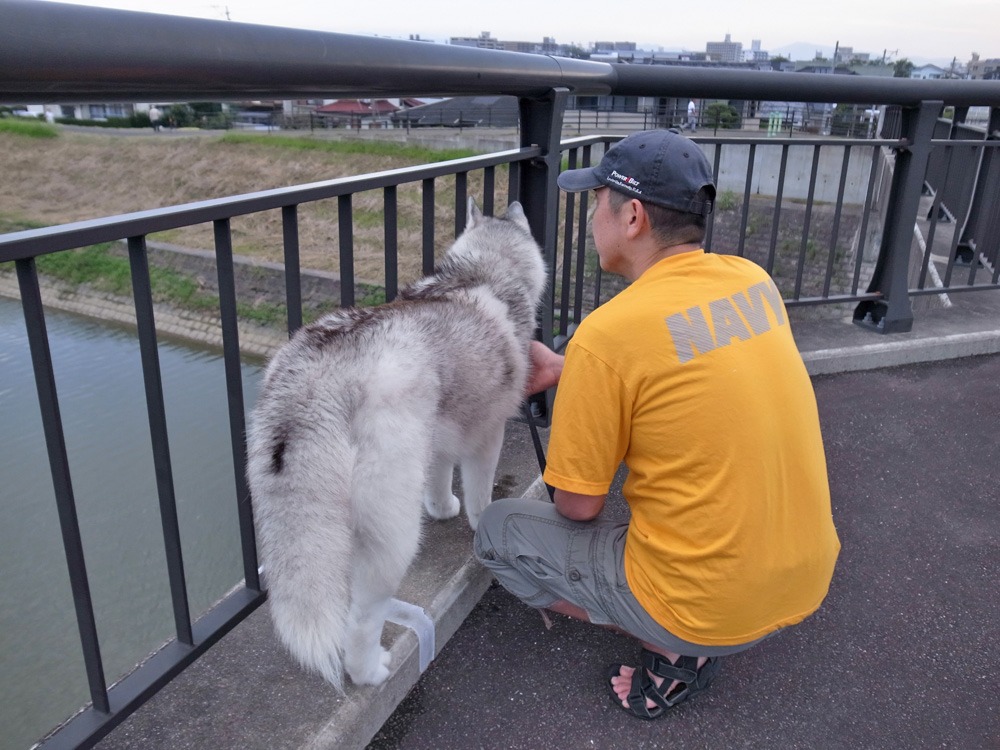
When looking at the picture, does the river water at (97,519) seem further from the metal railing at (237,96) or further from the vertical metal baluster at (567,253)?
the metal railing at (237,96)

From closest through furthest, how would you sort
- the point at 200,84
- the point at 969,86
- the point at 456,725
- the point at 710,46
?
the point at 200,84 → the point at 456,725 → the point at 969,86 → the point at 710,46

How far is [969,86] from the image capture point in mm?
4535

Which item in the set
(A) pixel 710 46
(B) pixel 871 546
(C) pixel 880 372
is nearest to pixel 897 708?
(B) pixel 871 546

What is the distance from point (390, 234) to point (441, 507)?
105 cm

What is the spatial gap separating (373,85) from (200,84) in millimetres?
613

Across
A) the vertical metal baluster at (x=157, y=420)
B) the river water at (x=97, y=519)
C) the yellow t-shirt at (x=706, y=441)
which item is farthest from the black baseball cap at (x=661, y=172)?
the river water at (x=97, y=519)

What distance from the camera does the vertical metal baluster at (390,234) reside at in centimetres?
234

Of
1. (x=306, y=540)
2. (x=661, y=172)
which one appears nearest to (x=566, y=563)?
(x=306, y=540)

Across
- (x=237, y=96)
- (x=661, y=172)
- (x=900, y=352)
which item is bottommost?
(x=900, y=352)

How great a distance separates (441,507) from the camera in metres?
2.78

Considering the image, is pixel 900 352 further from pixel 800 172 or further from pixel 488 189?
pixel 800 172

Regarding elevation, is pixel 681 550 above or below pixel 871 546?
above

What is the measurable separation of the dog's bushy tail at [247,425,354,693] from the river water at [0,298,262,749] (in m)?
4.13

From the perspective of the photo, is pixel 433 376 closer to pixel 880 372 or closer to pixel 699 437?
pixel 699 437
